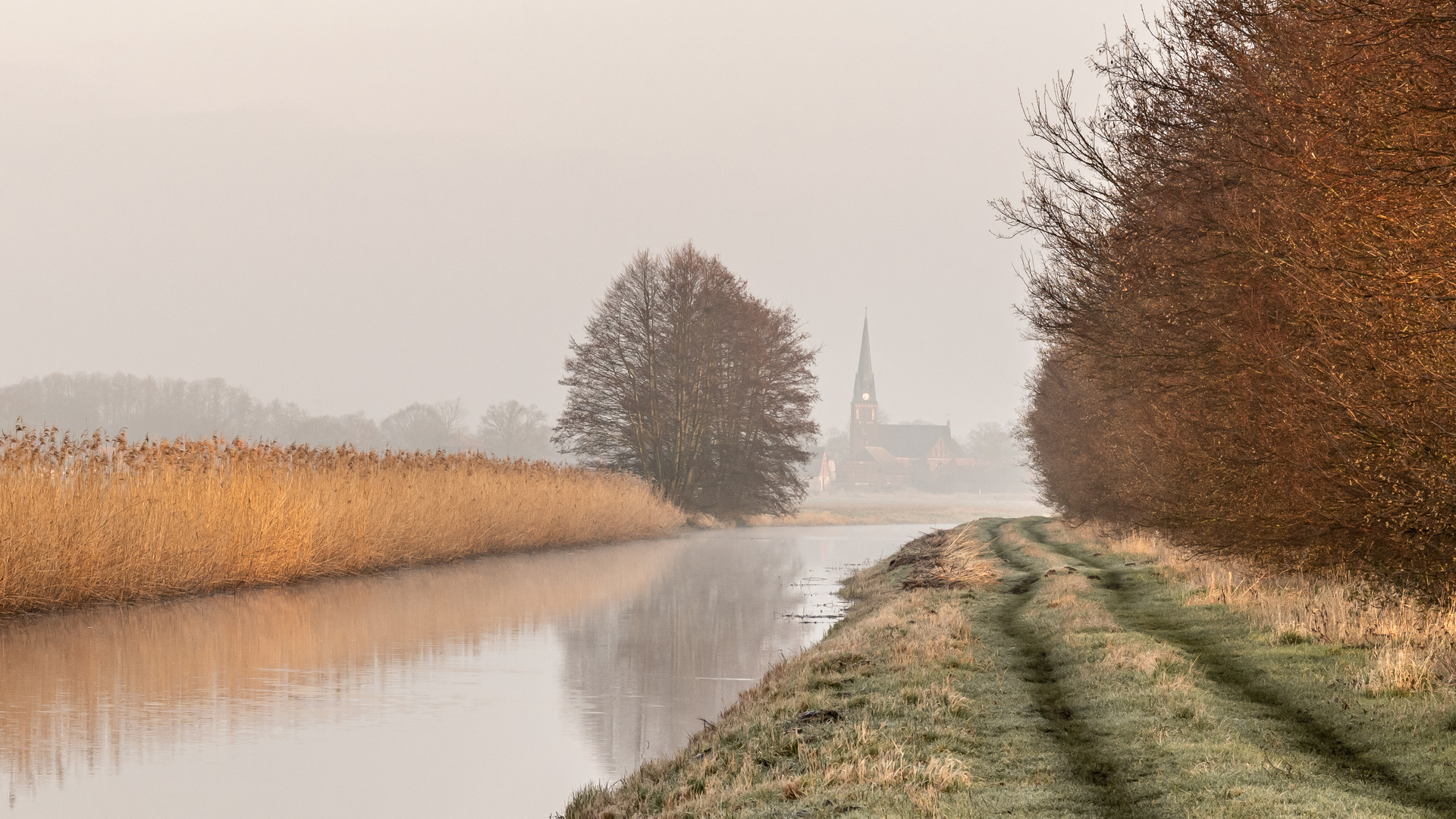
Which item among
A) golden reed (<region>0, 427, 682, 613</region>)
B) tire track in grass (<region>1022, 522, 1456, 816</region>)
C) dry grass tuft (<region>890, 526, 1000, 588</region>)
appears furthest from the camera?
dry grass tuft (<region>890, 526, 1000, 588</region>)

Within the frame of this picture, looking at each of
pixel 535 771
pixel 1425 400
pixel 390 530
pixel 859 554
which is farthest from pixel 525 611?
pixel 859 554

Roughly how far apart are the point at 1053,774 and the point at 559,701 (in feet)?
18.1

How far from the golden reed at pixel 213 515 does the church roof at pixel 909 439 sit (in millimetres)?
168010

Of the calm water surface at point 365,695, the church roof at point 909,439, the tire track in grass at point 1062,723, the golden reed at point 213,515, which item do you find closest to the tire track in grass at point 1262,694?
the tire track in grass at point 1062,723

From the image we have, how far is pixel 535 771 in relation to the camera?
349 inches

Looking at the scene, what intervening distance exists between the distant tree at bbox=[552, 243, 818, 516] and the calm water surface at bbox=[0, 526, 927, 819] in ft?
88.0

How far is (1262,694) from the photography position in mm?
9812

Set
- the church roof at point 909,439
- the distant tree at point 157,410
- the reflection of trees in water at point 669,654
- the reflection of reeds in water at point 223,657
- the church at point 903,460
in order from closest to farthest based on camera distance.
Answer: the reflection of reeds in water at point 223,657 → the reflection of trees in water at point 669,654 → the distant tree at point 157,410 → the church at point 903,460 → the church roof at point 909,439

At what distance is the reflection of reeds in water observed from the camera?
9125 mm

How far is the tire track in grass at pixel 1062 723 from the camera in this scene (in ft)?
22.5

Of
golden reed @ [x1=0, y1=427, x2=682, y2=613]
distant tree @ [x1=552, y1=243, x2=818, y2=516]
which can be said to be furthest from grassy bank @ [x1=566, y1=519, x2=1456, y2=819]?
distant tree @ [x1=552, y1=243, x2=818, y2=516]

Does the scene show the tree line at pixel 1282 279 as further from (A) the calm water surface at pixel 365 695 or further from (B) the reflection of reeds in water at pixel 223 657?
(B) the reflection of reeds in water at pixel 223 657

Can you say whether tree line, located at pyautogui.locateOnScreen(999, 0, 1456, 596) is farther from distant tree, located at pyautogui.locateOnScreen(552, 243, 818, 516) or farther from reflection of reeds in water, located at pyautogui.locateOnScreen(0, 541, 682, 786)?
distant tree, located at pyautogui.locateOnScreen(552, 243, 818, 516)

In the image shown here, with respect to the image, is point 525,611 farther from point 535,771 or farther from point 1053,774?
point 1053,774
